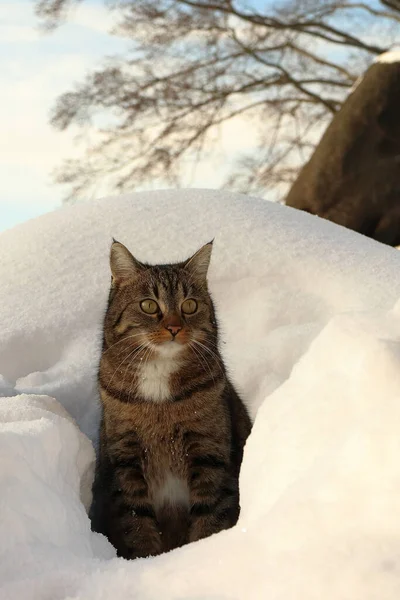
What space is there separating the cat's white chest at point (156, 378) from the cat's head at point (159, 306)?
0.17 ft

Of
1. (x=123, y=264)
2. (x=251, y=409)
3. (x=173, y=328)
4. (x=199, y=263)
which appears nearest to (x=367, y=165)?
(x=251, y=409)

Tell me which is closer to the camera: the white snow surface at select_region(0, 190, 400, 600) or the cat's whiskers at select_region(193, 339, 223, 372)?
the white snow surface at select_region(0, 190, 400, 600)

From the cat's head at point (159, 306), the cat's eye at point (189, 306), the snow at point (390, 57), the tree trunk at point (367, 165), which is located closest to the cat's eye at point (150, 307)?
the cat's head at point (159, 306)

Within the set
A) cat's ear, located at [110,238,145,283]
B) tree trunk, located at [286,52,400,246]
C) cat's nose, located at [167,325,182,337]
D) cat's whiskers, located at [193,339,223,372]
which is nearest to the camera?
cat's nose, located at [167,325,182,337]

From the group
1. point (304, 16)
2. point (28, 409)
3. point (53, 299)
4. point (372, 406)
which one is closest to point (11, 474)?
point (28, 409)

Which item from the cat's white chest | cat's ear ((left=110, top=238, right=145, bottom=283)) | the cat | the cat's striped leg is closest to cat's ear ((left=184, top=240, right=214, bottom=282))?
the cat

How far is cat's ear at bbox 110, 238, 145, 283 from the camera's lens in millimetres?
3375

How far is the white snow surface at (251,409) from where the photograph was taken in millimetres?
1679

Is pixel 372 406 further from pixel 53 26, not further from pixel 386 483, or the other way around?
pixel 53 26

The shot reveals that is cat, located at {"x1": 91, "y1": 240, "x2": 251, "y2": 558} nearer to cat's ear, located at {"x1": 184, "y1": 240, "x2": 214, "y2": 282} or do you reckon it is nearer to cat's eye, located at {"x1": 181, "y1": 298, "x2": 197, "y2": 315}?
cat's eye, located at {"x1": 181, "y1": 298, "x2": 197, "y2": 315}

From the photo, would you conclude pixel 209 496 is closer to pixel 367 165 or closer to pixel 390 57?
pixel 367 165

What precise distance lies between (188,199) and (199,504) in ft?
8.38

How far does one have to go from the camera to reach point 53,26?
1184cm

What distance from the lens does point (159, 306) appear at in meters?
3.25
